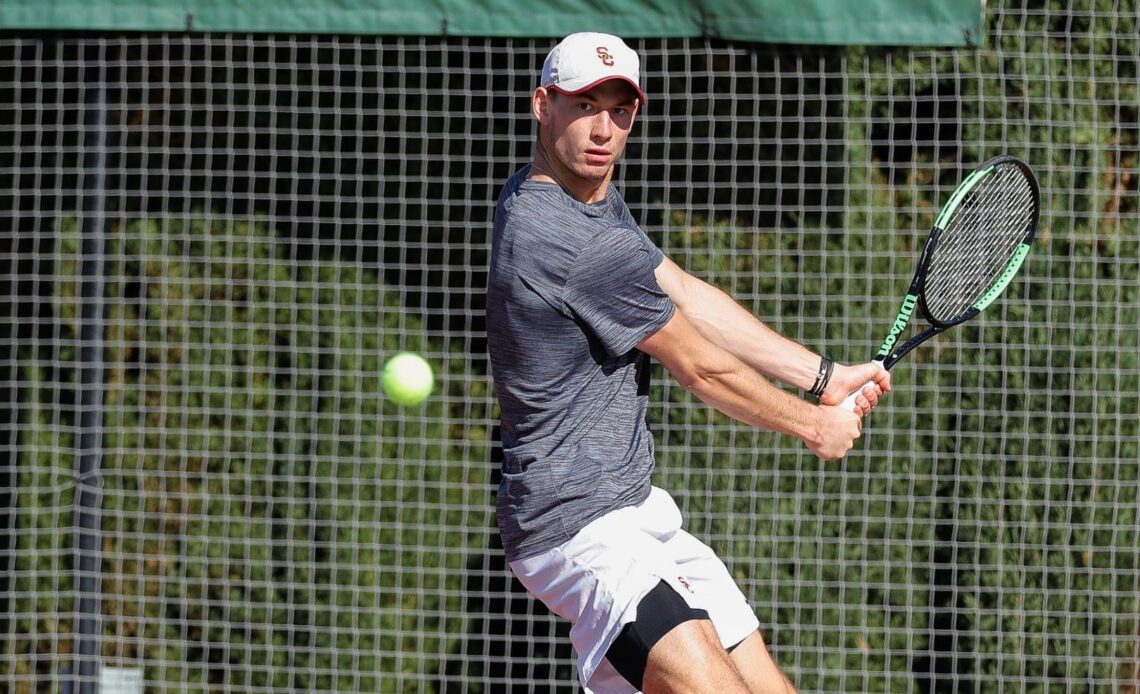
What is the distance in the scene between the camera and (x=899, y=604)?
5316 mm

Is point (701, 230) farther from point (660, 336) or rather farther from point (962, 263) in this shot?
point (660, 336)

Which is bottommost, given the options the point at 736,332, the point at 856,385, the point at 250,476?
the point at 250,476

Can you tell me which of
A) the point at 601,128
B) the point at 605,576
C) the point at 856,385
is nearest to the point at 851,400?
the point at 856,385

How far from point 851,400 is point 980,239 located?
790 millimetres

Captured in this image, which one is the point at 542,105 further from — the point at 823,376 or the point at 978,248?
the point at 978,248

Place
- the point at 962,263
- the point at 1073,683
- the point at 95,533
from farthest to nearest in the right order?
1. the point at 95,533
2. the point at 1073,683
3. the point at 962,263

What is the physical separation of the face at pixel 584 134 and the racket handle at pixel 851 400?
30.4 inches

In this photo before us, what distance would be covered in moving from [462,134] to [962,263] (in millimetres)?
2359

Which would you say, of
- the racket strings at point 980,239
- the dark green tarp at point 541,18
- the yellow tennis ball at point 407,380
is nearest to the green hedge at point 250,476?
the yellow tennis ball at point 407,380

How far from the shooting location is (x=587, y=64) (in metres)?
2.96

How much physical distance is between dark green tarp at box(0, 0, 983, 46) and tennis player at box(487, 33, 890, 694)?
198 centimetres

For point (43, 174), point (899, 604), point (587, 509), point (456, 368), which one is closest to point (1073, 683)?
point (899, 604)

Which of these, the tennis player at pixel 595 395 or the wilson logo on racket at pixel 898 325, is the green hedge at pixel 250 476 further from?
the tennis player at pixel 595 395

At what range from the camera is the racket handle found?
10.6ft
